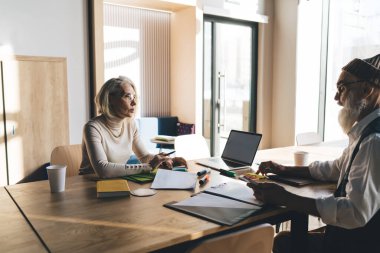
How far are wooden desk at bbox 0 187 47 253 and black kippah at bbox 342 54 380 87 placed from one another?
56.7 inches

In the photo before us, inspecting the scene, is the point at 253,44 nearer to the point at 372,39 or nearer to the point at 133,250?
the point at 372,39

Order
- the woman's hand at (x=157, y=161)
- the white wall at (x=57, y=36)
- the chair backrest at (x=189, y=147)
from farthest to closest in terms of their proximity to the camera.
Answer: the white wall at (x=57, y=36)
the chair backrest at (x=189, y=147)
the woman's hand at (x=157, y=161)

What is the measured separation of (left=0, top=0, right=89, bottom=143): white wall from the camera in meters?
3.77

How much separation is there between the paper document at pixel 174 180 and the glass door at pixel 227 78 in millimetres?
3528

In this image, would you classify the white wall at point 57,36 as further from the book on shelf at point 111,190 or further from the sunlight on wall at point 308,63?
the sunlight on wall at point 308,63

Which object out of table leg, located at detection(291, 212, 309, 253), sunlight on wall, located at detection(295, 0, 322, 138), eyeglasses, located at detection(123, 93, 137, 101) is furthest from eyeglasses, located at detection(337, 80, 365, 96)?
sunlight on wall, located at detection(295, 0, 322, 138)

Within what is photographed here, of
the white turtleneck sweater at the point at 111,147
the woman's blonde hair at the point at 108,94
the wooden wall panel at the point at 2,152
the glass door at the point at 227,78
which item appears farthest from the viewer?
the glass door at the point at 227,78

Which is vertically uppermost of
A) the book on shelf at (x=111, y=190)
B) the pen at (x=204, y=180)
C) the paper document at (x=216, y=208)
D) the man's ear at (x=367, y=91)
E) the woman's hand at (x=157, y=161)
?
the man's ear at (x=367, y=91)

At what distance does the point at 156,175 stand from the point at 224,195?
47 centimetres

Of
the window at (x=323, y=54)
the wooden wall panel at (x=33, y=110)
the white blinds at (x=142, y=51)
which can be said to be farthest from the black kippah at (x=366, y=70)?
the window at (x=323, y=54)

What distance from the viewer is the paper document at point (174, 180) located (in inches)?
72.1

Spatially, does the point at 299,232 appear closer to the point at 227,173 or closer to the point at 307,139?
the point at 227,173

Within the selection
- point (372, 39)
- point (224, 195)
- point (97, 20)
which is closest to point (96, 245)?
point (224, 195)

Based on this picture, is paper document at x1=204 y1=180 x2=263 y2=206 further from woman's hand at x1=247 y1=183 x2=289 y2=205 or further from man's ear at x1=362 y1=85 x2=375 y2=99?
man's ear at x1=362 y1=85 x2=375 y2=99
